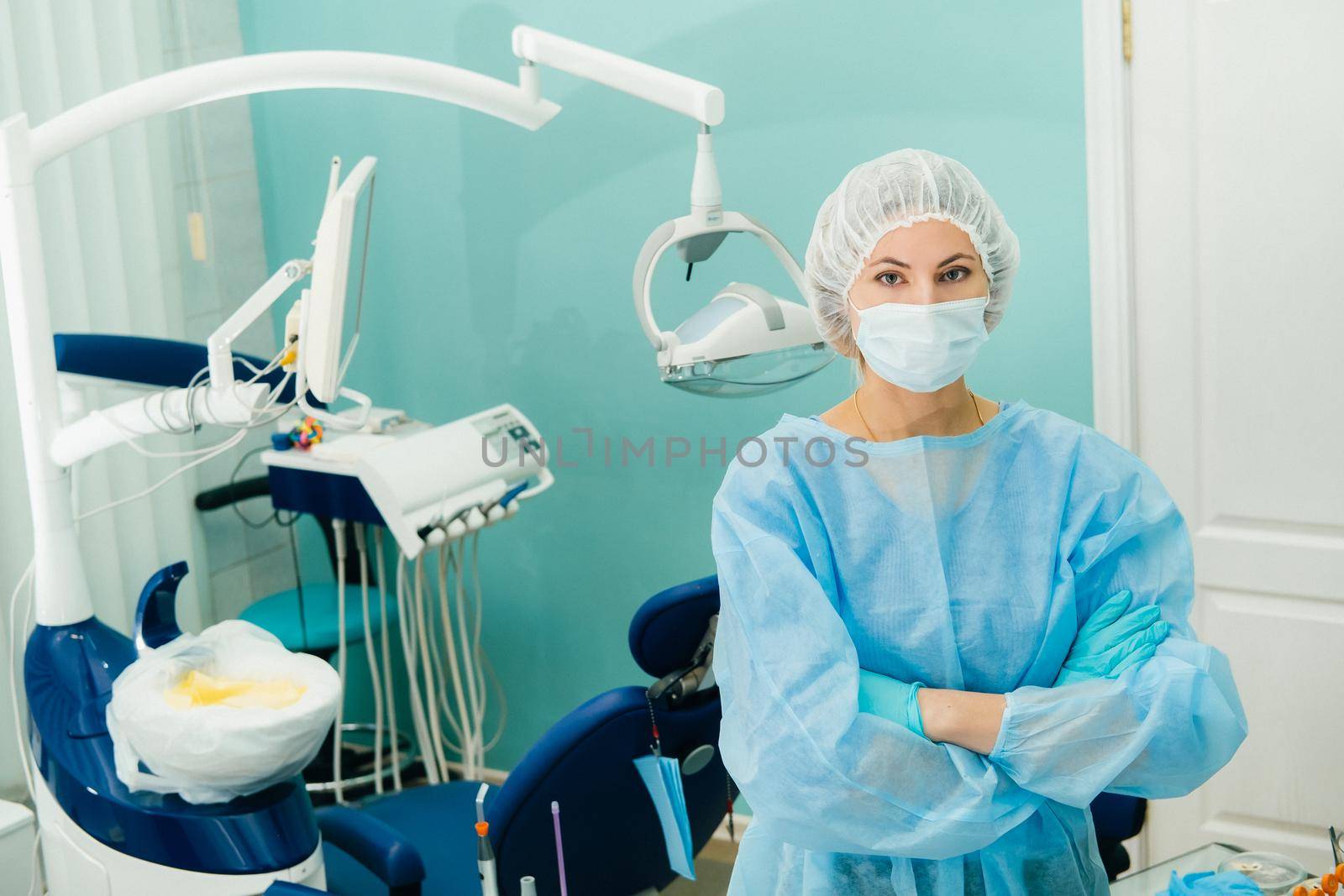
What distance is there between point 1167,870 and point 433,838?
1140 millimetres

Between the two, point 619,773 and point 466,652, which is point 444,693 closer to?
point 466,652

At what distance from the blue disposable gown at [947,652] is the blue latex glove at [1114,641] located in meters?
0.01

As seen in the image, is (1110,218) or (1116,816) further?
(1110,218)

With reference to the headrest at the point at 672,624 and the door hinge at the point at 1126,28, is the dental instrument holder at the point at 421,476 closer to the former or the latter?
the headrest at the point at 672,624

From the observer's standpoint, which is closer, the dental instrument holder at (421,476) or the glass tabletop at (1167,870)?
the glass tabletop at (1167,870)

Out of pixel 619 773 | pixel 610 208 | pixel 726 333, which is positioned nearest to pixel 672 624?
pixel 619 773

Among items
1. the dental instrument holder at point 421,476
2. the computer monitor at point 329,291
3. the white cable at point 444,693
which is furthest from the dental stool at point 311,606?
the computer monitor at point 329,291

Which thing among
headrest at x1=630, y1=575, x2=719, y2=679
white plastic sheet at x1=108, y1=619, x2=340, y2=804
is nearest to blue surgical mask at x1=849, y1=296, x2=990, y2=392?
headrest at x1=630, y1=575, x2=719, y2=679

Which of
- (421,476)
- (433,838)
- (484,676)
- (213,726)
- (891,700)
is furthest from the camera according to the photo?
(484,676)

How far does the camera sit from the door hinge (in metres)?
2.19

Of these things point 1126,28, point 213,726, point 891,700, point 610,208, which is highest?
point 1126,28

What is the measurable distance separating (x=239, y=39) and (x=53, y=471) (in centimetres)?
142

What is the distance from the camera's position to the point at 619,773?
1762mm

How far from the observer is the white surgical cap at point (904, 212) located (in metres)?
1.36
